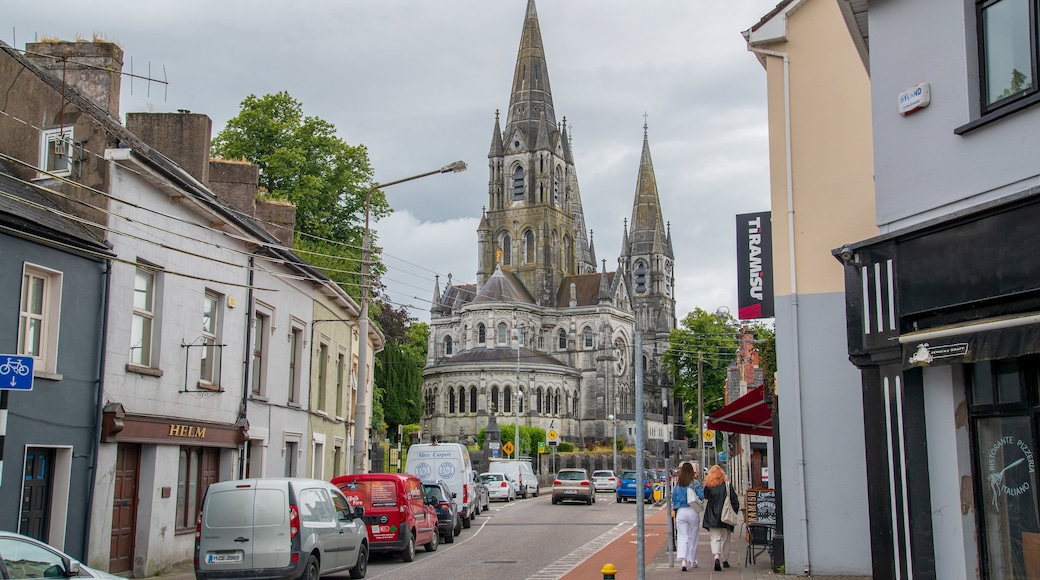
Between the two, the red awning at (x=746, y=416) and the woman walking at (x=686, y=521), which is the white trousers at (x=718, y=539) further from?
the red awning at (x=746, y=416)

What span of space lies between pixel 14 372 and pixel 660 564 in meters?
11.7

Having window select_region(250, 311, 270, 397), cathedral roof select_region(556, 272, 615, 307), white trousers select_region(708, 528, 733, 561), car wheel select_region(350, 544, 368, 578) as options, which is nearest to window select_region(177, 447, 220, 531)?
window select_region(250, 311, 270, 397)

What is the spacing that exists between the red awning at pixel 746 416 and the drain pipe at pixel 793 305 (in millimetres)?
4048

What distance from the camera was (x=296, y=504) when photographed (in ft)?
45.4

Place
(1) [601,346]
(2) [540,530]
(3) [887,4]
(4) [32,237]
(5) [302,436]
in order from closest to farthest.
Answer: (3) [887,4] < (4) [32,237] < (5) [302,436] < (2) [540,530] < (1) [601,346]

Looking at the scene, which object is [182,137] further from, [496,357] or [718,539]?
[496,357]

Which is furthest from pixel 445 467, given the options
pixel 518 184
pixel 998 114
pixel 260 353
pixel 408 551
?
pixel 518 184

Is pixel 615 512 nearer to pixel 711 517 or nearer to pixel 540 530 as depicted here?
pixel 540 530

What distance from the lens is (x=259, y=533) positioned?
44.7 feet

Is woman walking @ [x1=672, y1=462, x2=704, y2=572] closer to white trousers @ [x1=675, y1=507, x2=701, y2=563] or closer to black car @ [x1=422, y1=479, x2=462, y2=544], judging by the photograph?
white trousers @ [x1=675, y1=507, x2=701, y2=563]

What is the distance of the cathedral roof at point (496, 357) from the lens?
97.6 metres

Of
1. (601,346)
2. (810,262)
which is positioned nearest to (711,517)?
(810,262)

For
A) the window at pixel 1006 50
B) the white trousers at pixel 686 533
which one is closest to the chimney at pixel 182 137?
the white trousers at pixel 686 533

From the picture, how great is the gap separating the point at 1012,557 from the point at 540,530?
731 inches
